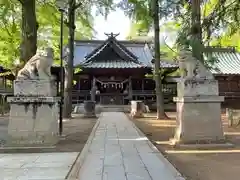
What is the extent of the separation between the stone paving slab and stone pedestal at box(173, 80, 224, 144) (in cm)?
313

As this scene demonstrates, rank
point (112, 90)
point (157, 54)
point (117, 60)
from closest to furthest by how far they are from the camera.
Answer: point (157, 54) → point (117, 60) → point (112, 90)

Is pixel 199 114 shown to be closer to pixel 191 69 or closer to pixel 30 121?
pixel 191 69

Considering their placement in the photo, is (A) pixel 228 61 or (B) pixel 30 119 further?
(A) pixel 228 61

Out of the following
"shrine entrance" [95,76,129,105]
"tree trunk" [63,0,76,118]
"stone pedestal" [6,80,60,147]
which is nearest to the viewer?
"stone pedestal" [6,80,60,147]

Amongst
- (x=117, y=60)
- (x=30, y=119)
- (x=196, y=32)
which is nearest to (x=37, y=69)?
(x=30, y=119)

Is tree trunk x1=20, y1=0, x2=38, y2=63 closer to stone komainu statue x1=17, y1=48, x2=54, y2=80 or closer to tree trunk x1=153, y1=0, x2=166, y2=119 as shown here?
stone komainu statue x1=17, y1=48, x2=54, y2=80

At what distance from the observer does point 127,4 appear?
19.3 metres

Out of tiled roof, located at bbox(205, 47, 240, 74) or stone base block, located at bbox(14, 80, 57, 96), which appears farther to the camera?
tiled roof, located at bbox(205, 47, 240, 74)

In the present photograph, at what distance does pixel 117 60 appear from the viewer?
111 ft

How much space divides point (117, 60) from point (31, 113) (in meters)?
24.6

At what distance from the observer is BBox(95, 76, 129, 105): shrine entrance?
3272 cm

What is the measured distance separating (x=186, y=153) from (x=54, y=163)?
3.24 metres

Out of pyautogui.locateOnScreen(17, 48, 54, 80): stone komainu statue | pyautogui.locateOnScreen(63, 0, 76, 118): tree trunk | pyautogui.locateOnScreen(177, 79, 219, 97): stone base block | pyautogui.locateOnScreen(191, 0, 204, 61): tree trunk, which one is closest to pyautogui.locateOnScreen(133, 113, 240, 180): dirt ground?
pyautogui.locateOnScreen(177, 79, 219, 97): stone base block

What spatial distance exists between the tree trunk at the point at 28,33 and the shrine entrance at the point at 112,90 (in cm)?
2102
